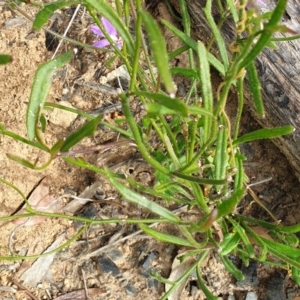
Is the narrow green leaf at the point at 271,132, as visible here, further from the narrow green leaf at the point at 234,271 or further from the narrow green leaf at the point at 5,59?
the narrow green leaf at the point at 5,59

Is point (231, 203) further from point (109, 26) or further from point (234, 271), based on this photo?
point (109, 26)

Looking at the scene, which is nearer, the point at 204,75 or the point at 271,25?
the point at 271,25

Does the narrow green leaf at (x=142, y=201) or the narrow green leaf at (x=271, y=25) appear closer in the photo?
the narrow green leaf at (x=271, y=25)

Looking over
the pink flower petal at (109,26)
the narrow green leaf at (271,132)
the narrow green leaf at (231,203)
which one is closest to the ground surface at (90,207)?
the pink flower petal at (109,26)

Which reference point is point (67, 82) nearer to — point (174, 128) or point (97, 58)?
point (97, 58)

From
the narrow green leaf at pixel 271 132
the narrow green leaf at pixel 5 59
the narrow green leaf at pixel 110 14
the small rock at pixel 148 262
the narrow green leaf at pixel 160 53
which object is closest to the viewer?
the narrow green leaf at pixel 160 53

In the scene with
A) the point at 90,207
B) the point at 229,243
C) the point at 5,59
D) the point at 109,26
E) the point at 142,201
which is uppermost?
the point at 5,59

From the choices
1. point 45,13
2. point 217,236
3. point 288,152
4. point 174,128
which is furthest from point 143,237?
Result: point 45,13

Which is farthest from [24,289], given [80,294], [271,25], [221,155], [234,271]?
[271,25]
